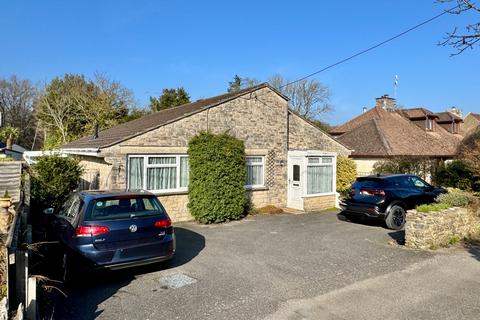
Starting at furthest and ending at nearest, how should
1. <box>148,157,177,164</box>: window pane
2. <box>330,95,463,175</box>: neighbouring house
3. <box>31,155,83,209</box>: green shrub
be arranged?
<box>330,95,463,175</box>: neighbouring house, <box>148,157,177,164</box>: window pane, <box>31,155,83,209</box>: green shrub

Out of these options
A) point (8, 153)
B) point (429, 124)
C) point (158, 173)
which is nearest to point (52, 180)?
point (158, 173)

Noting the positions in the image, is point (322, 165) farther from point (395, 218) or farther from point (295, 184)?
point (395, 218)

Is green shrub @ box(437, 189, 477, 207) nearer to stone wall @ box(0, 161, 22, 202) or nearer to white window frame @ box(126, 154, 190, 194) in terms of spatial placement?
white window frame @ box(126, 154, 190, 194)

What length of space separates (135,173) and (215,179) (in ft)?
8.91

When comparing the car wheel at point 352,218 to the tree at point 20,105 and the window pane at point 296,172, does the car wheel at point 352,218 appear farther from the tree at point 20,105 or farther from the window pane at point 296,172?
the tree at point 20,105

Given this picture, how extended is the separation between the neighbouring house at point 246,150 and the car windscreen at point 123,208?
17.6 ft

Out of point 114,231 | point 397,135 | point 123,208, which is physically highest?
point 397,135

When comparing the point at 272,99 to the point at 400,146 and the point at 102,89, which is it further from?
the point at 102,89

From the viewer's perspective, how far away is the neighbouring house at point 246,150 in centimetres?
1203

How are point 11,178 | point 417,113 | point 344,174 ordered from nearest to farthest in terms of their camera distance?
point 11,178
point 344,174
point 417,113

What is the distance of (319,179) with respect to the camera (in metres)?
15.8

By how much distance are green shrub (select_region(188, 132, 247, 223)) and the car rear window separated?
4.02 metres

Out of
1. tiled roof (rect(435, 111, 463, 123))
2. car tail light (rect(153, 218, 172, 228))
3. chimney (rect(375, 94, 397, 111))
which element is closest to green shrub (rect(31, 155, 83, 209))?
car tail light (rect(153, 218, 172, 228))

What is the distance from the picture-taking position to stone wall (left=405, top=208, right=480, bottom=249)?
28.3 ft
